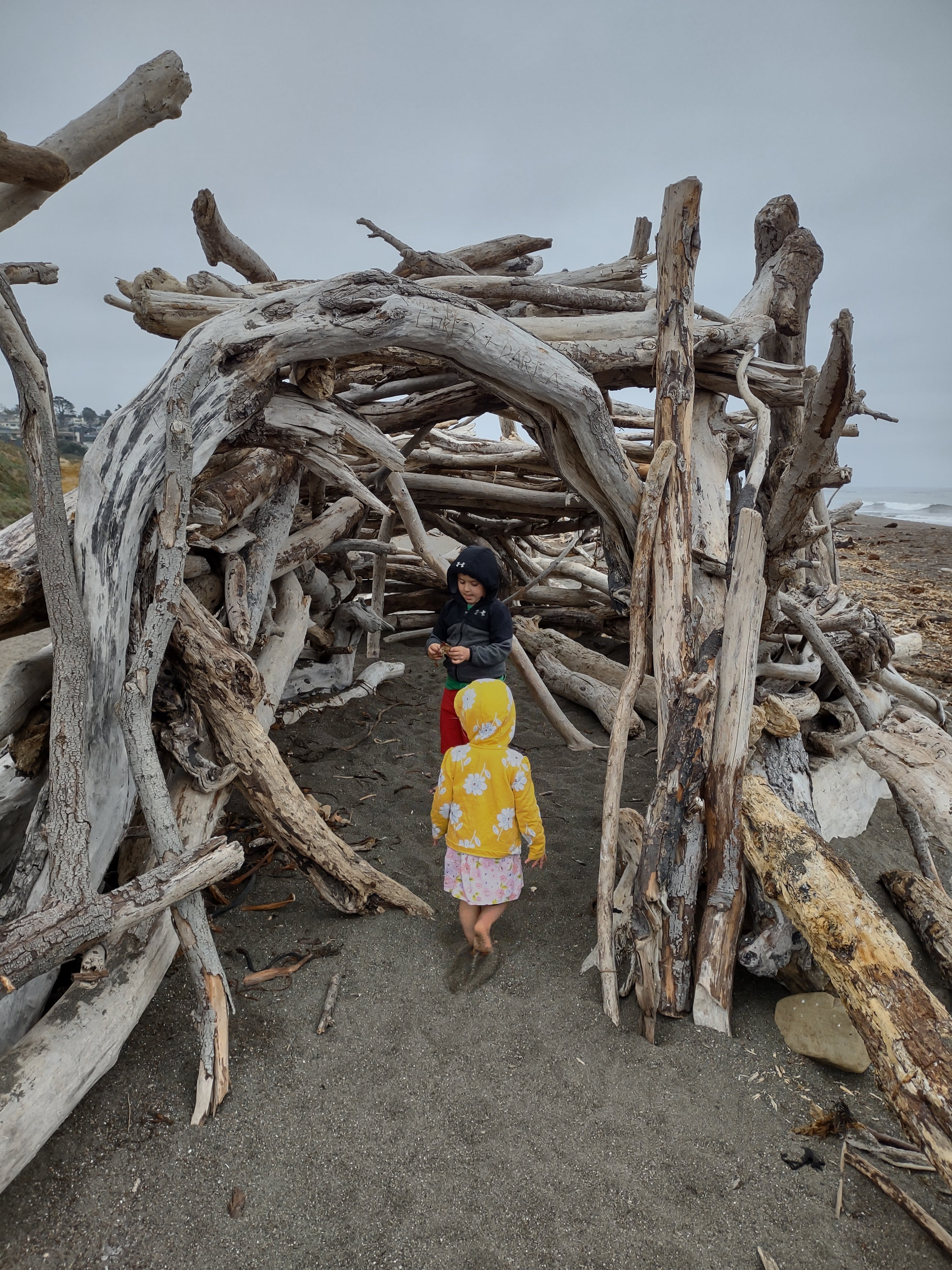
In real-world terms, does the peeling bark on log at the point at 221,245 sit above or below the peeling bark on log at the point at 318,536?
above

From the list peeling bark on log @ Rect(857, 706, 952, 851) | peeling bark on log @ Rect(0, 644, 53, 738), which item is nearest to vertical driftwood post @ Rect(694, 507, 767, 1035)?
peeling bark on log @ Rect(857, 706, 952, 851)

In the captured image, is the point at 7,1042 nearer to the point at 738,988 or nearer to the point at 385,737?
the point at 738,988

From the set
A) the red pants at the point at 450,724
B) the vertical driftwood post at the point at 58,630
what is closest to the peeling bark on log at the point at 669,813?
the red pants at the point at 450,724

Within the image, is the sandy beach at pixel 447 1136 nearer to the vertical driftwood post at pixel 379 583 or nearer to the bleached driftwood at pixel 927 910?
the bleached driftwood at pixel 927 910

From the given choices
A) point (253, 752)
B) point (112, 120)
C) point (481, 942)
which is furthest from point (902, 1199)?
point (112, 120)

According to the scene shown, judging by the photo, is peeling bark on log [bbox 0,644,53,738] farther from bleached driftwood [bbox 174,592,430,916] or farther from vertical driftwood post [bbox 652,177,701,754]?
vertical driftwood post [bbox 652,177,701,754]

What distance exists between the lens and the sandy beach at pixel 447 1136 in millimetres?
1860

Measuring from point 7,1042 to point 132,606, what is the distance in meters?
1.38

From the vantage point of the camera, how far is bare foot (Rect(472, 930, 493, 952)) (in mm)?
2951

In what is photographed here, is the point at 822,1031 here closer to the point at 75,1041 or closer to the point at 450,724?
the point at 450,724

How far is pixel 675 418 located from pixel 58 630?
2.62 metres

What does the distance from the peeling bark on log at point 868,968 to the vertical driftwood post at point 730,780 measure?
4.3 inches

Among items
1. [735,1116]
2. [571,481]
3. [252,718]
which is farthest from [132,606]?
[735,1116]

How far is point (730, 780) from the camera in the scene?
287 cm
